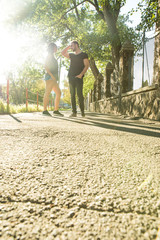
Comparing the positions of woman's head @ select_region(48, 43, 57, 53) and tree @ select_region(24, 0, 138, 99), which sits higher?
tree @ select_region(24, 0, 138, 99)

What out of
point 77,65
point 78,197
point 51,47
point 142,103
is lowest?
point 78,197

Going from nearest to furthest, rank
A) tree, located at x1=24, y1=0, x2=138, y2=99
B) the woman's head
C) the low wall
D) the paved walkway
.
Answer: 1. the paved walkway
2. the low wall
3. the woman's head
4. tree, located at x1=24, y1=0, x2=138, y2=99

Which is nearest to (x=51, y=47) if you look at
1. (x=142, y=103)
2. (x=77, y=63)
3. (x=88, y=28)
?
(x=77, y=63)

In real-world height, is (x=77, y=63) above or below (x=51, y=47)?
below

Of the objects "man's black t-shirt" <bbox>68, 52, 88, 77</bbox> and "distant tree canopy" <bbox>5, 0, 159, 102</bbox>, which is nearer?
"man's black t-shirt" <bbox>68, 52, 88, 77</bbox>

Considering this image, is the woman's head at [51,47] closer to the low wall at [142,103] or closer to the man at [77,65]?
the man at [77,65]

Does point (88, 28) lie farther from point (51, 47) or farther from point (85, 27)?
point (51, 47)

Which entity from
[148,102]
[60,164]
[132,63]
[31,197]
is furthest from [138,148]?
[132,63]

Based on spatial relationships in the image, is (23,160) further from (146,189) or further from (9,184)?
(146,189)

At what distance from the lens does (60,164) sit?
1.08m

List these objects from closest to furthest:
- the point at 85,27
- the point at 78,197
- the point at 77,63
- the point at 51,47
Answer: the point at 78,197, the point at 77,63, the point at 51,47, the point at 85,27

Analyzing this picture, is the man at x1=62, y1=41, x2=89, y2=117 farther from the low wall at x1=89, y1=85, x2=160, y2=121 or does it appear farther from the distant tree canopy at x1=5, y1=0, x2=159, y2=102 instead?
the distant tree canopy at x1=5, y1=0, x2=159, y2=102

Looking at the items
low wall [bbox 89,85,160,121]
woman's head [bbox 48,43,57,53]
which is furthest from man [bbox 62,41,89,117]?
low wall [bbox 89,85,160,121]

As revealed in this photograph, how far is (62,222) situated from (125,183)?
1.26 feet
